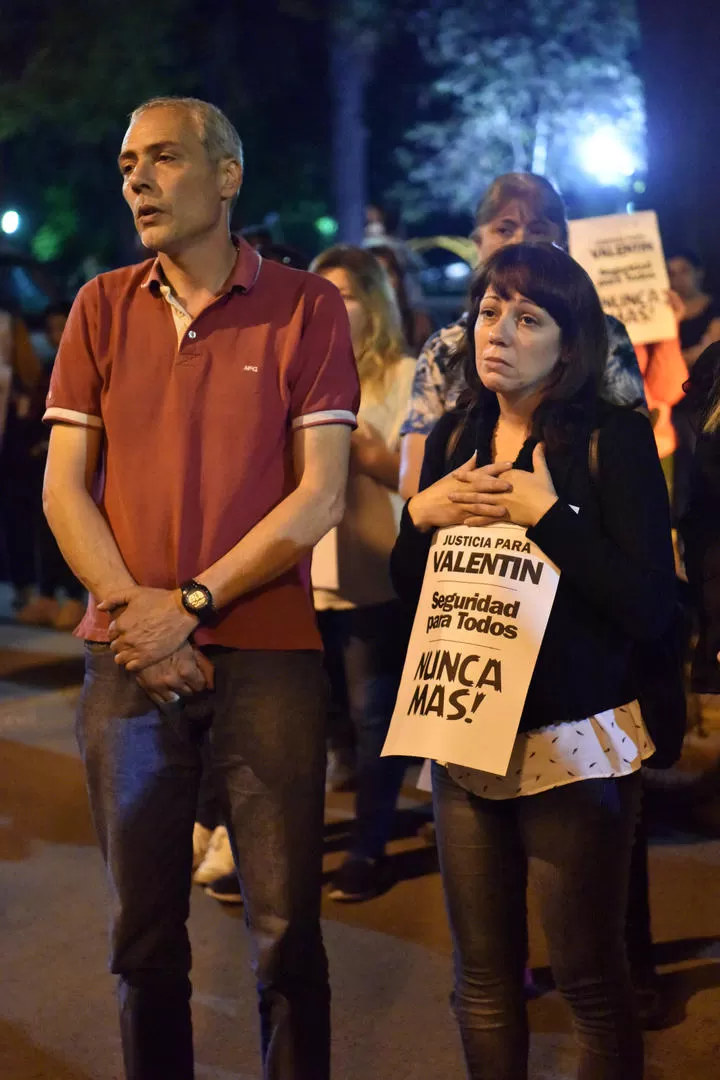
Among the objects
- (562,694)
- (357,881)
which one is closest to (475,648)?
(562,694)

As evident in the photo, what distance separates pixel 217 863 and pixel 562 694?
2.31m

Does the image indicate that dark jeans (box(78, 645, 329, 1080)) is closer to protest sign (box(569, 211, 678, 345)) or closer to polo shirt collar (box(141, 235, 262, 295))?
polo shirt collar (box(141, 235, 262, 295))

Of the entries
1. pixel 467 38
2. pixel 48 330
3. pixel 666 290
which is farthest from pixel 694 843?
pixel 467 38

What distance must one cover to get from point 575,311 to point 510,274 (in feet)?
0.48

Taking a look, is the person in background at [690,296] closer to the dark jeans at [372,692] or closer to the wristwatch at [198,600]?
the dark jeans at [372,692]

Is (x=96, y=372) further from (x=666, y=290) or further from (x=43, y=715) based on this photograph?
(x=43, y=715)

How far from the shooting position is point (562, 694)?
252cm

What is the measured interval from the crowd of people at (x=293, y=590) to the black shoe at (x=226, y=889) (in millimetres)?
1683

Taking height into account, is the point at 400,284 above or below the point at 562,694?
above

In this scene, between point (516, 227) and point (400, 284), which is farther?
point (400, 284)

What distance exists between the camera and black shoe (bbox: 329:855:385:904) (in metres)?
4.43

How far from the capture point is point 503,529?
258 cm

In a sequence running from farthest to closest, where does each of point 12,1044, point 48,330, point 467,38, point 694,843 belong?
point 467,38 < point 48,330 < point 694,843 < point 12,1044

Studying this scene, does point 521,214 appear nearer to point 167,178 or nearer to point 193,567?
point 167,178
